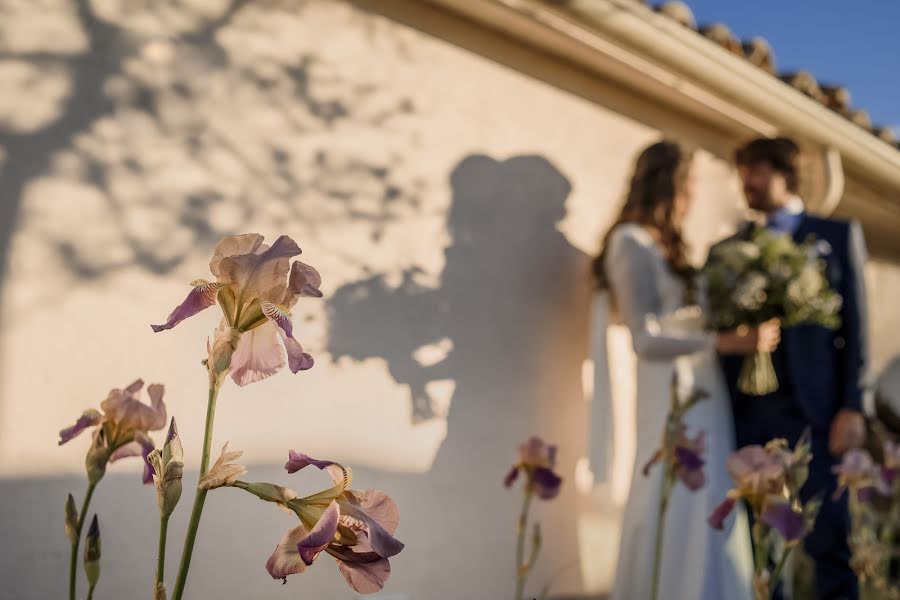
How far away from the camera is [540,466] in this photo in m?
1.98

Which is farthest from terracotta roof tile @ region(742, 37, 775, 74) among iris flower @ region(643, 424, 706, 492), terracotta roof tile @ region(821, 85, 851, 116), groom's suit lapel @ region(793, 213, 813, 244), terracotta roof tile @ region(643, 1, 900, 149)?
iris flower @ region(643, 424, 706, 492)

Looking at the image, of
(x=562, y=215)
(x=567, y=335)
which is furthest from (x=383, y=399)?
(x=562, y=215)

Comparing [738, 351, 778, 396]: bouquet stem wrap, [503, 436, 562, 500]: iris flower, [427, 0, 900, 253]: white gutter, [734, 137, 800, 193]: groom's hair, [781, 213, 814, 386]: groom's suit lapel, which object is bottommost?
[503, 436, 562, 500]: iris flower

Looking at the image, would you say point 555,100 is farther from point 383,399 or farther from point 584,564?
point 584,564

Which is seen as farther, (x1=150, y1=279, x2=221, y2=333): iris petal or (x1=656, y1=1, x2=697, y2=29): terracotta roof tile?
(x1=656, y1=1, x2=697, y2=29): terracotta roof tile

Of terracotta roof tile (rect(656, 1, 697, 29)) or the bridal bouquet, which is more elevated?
terracotta roof tile (rect(656, 1, 697, 29))

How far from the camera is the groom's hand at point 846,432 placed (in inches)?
100

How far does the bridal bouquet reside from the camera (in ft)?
8.78

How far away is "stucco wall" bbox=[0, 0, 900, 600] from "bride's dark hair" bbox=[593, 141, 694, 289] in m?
0.36

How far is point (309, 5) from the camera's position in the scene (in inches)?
99.7

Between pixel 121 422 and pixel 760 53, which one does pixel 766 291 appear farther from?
pixel 121 422

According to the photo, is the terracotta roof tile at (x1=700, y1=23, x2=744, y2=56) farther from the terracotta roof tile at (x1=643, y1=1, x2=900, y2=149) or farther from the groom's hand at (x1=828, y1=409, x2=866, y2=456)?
the groom's hand at (x1=828, y1=409, x2=866, y2=456)

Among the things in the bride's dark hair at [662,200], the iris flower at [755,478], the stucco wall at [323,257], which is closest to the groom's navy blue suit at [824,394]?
the bride's dark hair at [662,200]

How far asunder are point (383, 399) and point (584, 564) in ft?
4.40
